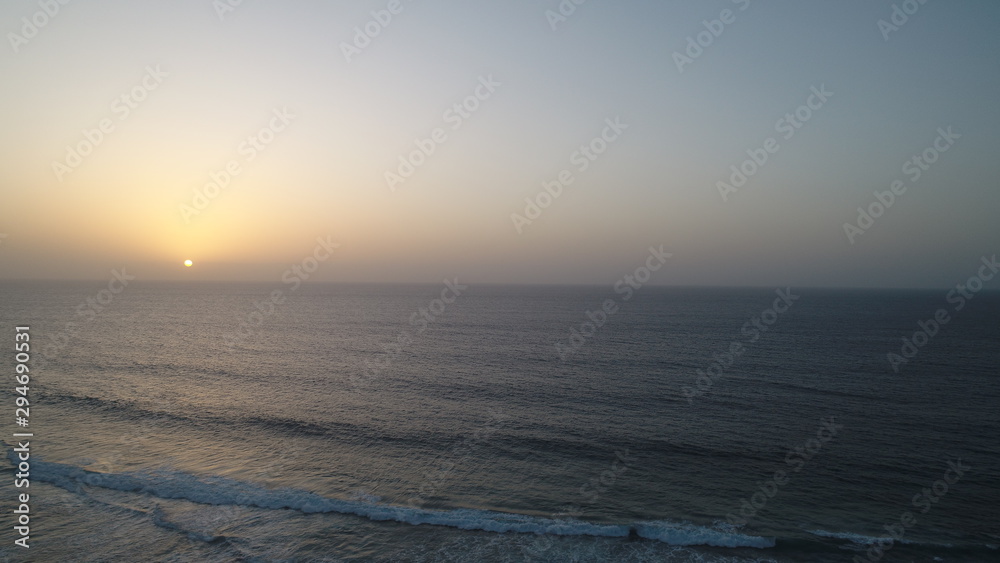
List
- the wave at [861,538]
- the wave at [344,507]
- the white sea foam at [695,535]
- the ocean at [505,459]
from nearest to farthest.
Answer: the wave at [861,538] → the white sea foam at [695,535] → the ocean at [505,459] → the wave at [344,507]

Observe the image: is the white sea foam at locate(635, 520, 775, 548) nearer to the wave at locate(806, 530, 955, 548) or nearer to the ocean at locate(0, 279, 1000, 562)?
the ocean at locate(0, 279, 1000, 562)

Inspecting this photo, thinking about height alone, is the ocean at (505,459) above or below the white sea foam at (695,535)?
above

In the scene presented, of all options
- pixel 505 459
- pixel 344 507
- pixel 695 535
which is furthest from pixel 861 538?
pixel 344 507

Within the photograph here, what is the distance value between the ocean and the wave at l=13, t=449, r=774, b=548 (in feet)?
0.39

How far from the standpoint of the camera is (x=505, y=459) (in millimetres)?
31484

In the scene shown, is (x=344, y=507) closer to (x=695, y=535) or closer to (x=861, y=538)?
(x=695, y=535)

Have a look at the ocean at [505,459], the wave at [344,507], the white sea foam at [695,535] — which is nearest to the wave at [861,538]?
the ocean at [505,459]

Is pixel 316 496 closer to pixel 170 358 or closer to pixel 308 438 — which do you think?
pixel 308 438

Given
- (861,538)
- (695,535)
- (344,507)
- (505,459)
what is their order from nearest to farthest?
1. (861,538)
2. (695,535)
3. (344,507)
4. (505,459)

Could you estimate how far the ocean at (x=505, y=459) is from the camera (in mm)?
22312

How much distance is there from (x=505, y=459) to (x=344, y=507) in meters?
10.6

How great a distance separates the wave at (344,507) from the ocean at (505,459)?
12 cm

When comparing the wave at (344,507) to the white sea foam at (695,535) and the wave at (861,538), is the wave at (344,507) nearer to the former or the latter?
the white sea foam at (695,535)

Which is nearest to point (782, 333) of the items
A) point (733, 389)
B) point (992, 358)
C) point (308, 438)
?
point (992, 358)
